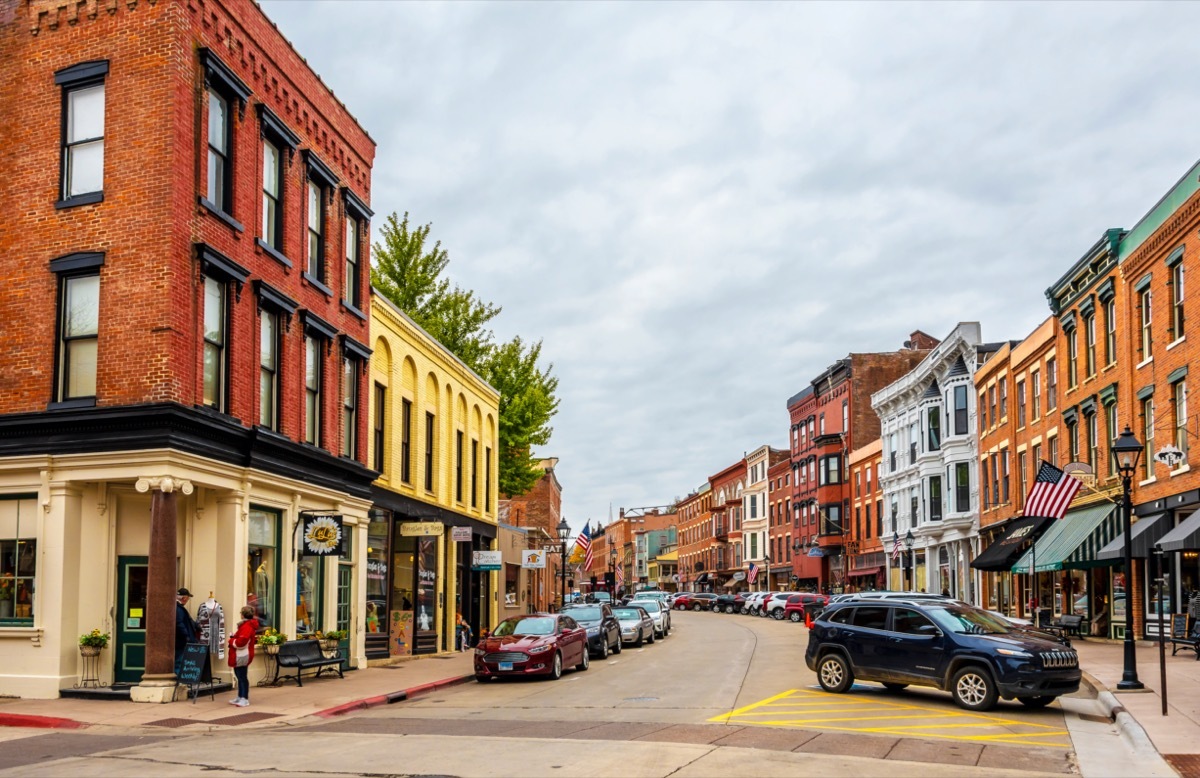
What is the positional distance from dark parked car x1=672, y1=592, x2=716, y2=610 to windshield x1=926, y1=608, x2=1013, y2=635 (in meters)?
69.2

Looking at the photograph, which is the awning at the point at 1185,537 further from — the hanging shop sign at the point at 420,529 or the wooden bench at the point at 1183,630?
the hanging shop sign at the point at 420,529

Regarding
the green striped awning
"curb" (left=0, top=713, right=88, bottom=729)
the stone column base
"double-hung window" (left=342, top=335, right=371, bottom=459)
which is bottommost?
"curb" (left=0, top=713, right=88, bottom=729)

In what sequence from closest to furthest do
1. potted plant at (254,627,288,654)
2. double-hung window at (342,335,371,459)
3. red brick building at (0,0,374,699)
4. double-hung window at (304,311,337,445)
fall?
red brick building at (0,0,374,699), potted plant at (254,627,288,654), double-hung window at (304,311,337,445), double-hung window at (342,335,371,459)

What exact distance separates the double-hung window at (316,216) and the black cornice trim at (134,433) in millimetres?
5470

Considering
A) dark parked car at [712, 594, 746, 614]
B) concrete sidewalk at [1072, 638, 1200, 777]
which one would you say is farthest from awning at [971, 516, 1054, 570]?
dark parked car at [712, 594, 746, 614]

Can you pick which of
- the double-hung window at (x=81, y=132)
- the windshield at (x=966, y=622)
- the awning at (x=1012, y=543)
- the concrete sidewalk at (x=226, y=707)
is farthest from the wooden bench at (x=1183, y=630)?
the double-hung window at (x=81, y=132)

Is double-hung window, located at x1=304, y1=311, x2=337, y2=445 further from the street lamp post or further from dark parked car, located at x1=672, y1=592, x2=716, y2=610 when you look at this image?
dark parked car, located at x1=672, y1=592, x2=716, y2=610

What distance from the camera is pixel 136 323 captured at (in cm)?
2072

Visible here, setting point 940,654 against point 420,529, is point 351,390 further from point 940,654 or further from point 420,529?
point 940,654

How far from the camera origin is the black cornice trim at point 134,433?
20.3m

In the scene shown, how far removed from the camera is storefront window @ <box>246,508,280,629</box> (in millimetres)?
23656

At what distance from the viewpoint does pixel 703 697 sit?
21.5m

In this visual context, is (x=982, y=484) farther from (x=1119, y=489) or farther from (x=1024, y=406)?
(x=1119, y=489)

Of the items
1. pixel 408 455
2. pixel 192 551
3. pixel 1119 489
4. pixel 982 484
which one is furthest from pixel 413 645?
pixel 982 484
